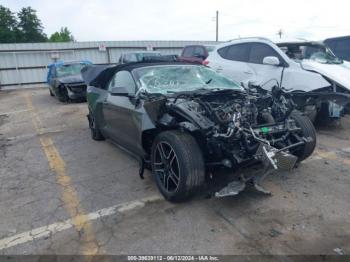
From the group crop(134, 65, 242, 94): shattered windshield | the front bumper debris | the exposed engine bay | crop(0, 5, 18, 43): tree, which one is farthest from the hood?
crop(0, 5, 18, 43): tree

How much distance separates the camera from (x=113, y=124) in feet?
17.1

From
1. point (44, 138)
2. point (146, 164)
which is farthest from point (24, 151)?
point (146, 164)

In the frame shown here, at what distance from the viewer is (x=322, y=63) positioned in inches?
263

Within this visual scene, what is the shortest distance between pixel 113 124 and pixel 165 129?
5.17 feet

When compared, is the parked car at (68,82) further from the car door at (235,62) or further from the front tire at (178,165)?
the front tire at (178,165)

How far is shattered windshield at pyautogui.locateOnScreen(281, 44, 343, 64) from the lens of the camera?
23.2 feet

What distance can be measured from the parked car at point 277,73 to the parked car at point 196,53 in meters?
4.18

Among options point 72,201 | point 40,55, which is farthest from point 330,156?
point 40,55

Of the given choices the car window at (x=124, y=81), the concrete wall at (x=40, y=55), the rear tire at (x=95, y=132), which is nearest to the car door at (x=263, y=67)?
the car window at (x=124, y=81)

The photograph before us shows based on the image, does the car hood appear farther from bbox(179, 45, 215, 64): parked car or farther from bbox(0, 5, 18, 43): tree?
bbox(0, 5, 18, 43): tree

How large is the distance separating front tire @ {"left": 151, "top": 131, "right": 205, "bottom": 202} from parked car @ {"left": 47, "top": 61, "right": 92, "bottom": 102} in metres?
9.32

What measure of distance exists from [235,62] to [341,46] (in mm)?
4327

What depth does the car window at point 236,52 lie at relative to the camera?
7660mm

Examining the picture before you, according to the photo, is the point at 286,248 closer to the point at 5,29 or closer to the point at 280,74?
the point at 280,74
